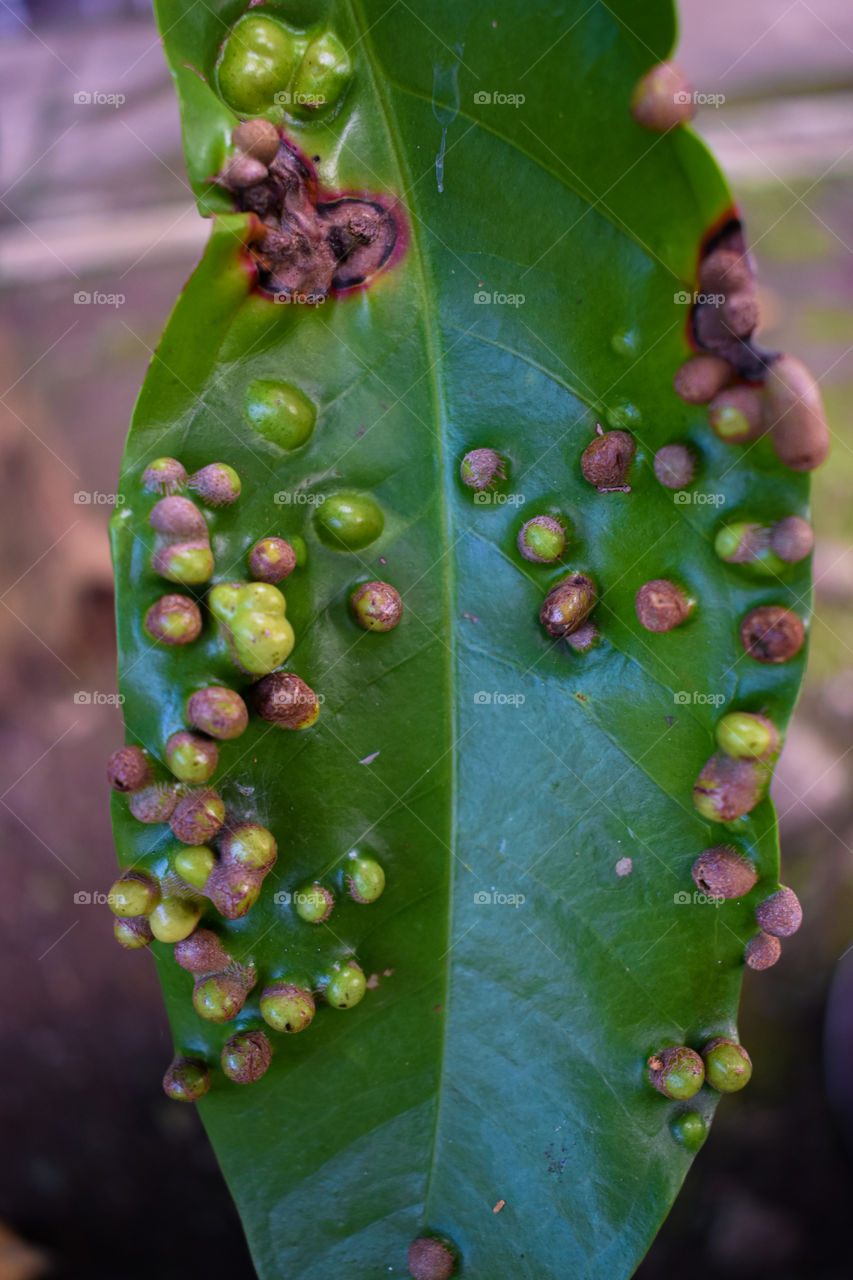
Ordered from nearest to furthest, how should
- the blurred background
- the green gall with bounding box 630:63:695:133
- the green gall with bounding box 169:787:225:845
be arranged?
the green gall with bounding box 630:63:695:133 < the green gall with bounding box 169:787:225:845 < the blurred background

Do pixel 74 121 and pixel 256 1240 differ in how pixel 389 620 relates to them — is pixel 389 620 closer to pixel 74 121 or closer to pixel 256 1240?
pixel 256 1240

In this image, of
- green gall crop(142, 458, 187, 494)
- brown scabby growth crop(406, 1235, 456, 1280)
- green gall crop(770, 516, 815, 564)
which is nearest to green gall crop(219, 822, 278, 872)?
green gall crop(142, 458, 187, 494)

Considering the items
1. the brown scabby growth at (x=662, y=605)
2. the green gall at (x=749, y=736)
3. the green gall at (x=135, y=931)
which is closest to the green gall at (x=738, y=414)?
the brown scabby growth at (x=662, y=605)

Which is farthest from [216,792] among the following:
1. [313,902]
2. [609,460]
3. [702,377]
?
[702,377]

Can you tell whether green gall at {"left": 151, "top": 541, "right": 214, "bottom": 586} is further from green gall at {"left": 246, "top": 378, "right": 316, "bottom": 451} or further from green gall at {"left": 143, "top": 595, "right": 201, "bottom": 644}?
green gall at {"left": 246, "top": 378, "right": 316, "bottom": 451}

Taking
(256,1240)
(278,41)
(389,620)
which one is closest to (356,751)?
(389,620)
